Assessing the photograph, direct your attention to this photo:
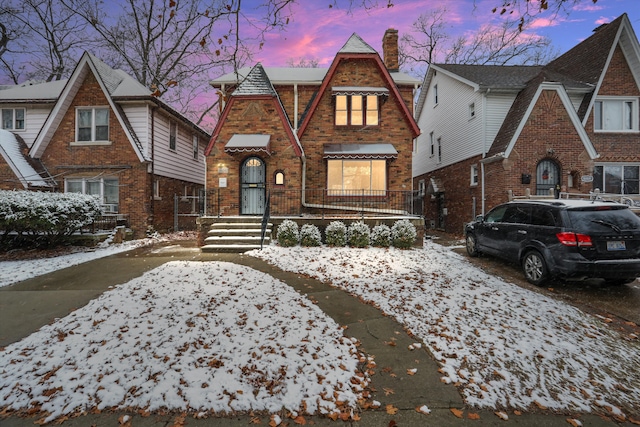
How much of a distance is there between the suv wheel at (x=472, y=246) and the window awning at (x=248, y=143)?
8.57 metres

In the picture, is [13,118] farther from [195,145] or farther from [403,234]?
[403,234]

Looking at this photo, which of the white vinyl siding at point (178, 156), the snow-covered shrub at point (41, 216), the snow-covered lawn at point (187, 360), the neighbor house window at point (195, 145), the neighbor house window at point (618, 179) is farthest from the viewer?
the neighbor house window at point (195, 145)

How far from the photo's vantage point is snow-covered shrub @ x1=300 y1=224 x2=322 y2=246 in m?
10.2

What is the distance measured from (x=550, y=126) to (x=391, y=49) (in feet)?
31.1

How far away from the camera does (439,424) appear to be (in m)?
2.43

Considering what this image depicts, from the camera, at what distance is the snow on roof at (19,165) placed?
1230 cm

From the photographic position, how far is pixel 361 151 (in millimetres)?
13188

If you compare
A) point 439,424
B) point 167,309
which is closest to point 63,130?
point 167,309

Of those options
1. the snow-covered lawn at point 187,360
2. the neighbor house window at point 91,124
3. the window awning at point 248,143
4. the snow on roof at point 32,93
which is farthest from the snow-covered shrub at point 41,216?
the snow on roof at point 32,93

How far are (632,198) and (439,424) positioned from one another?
17.8m

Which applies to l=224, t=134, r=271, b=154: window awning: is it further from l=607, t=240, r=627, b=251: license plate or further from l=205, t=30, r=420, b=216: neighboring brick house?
l=607, t=240, r=627, b=251: license plate

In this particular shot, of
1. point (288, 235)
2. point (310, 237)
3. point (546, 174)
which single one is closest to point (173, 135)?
point (288, 235)

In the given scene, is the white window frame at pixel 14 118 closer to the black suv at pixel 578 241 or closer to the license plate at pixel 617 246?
the black suv at pixel 578 241

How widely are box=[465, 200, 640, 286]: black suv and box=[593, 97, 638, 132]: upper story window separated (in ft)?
41.3
